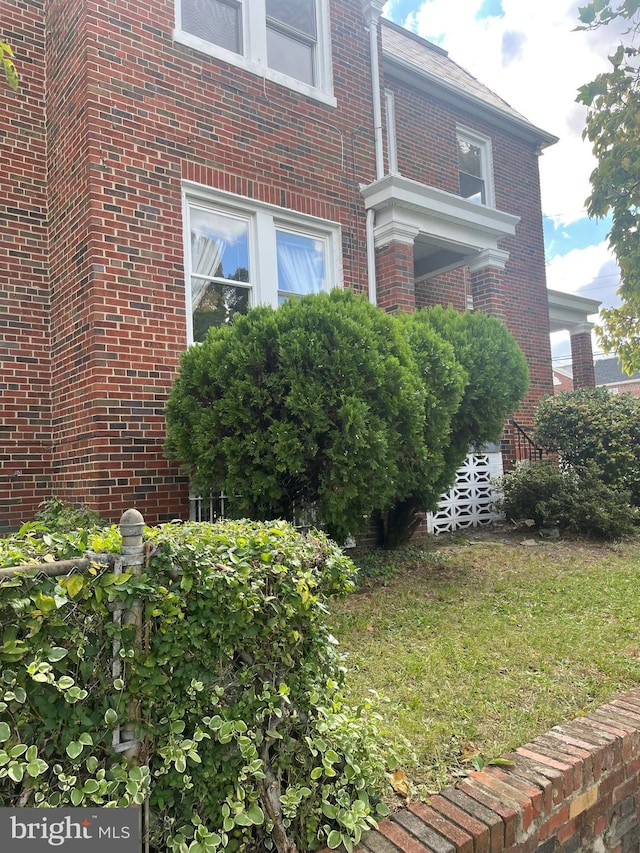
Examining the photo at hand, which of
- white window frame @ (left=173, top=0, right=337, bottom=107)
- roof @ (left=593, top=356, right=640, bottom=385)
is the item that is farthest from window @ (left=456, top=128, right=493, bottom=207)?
roof @ (left=593, top=356, right=640, bottom=385)

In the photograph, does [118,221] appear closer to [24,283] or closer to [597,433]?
[24,283]

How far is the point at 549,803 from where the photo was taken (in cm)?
219

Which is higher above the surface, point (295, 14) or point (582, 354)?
point (295, 14)

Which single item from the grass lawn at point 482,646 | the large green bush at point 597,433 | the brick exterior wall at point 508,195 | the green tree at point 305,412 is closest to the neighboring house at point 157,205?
the green tree at point 305,412

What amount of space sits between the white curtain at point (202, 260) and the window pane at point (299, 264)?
0.79 metres

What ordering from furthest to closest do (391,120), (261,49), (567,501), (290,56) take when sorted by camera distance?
(391,120)
(567,501)
(290,56)
(261,49)

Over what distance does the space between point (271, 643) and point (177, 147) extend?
565 cm

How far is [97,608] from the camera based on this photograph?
164 cm

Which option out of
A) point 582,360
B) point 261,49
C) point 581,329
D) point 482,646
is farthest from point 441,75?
point 482,646

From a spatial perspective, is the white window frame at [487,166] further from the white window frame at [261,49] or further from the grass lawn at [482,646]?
the grass lawn at [482,646]

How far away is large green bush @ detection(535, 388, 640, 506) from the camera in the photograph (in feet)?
26.7

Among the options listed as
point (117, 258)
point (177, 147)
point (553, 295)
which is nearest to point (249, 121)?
point (177, 147)

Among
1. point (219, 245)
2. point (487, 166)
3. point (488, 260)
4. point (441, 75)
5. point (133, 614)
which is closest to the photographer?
point (133, 614)

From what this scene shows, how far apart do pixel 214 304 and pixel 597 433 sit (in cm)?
557
